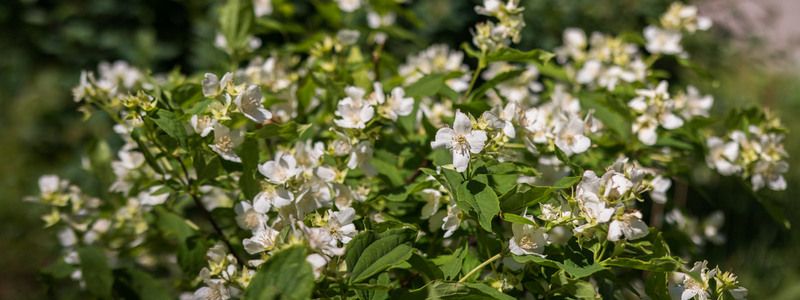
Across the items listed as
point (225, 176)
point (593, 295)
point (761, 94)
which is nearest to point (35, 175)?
point (225, 176)

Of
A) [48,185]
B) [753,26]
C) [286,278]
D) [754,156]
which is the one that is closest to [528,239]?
[286,278]

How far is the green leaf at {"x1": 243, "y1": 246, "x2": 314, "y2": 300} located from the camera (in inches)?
36.9

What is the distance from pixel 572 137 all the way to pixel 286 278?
1.99 feet

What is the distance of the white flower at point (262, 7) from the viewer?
1918 millimetres

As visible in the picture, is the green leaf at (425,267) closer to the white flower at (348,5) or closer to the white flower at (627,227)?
the white flower at (627,227)

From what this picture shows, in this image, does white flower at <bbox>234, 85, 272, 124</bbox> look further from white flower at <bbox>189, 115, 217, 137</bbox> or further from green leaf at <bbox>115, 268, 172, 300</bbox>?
green leaf at <bbox>115, 268, 172, 300</bbox>

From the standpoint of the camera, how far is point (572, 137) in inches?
51.7

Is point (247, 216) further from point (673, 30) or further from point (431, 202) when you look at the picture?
point (673, 30)

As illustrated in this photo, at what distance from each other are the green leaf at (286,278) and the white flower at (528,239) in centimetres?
35

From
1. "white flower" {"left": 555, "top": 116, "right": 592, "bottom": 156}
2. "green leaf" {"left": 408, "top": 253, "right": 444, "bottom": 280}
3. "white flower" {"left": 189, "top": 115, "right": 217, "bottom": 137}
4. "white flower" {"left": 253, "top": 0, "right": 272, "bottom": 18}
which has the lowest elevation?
"green leaf" {"left": 408, "top": 253, "right": 444, "bottom": 280}

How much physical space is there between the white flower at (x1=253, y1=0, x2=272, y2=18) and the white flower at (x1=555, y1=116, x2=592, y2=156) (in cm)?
92

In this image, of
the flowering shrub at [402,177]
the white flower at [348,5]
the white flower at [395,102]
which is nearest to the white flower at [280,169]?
the flowering shrub at [402,177]

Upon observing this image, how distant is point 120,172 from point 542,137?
0.83 meters

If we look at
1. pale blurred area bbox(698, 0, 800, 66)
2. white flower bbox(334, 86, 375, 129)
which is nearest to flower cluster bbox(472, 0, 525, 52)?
white flower bbox(334, 86, 375, 129)
